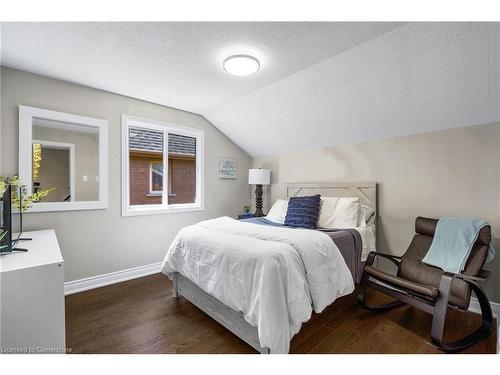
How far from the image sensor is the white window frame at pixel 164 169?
9.89 feet

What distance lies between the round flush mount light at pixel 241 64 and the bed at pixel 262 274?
1.52 metres

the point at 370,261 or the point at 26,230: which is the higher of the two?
the point at 26,230

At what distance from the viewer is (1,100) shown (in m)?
2.26

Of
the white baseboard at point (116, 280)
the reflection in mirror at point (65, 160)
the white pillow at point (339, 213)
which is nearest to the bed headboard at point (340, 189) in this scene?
the white pillow at point (339, 213)

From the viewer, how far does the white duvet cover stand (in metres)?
1.46

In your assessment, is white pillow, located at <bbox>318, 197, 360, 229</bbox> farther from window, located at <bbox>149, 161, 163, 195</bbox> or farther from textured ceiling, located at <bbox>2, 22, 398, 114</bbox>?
window, located at <bbox>149, 161, 163, 195</bbox>

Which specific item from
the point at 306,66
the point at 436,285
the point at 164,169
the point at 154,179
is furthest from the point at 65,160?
the point at 436,285

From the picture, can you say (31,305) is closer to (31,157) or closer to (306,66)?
(31,157)

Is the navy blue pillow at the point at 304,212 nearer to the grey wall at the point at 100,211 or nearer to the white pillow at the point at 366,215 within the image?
the white pillow at the point at 366,215

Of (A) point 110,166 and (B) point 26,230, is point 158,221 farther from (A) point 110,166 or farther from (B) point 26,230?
(B) point 26,230

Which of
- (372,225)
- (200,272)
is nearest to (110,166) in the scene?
(200,272)

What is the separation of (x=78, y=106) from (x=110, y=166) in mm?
743

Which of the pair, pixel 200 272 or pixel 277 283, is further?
pixel 200 272

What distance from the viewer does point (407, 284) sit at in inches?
71.8
